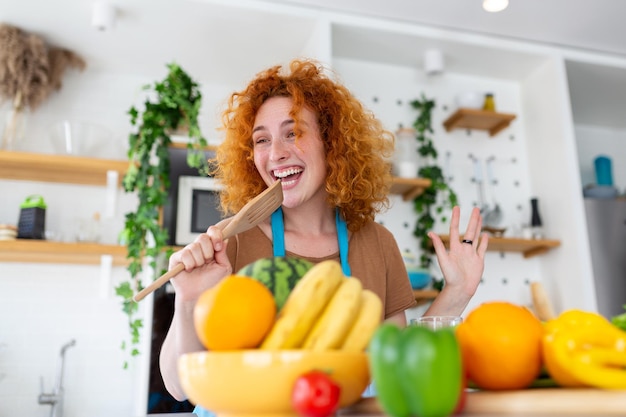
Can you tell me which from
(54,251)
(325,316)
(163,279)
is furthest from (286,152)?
(54,251)

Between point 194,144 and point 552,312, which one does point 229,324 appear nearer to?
point 194,144

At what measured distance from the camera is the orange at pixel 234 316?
0.50 m

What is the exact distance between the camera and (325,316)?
21.3 inches

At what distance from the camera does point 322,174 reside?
1.42m

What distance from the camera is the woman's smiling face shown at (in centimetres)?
133

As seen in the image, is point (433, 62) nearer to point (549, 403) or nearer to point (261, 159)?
point (261, 159)

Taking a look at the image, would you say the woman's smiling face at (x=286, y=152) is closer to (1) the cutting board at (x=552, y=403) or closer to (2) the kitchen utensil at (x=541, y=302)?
(1) the cutting board at (x=552, y=403)

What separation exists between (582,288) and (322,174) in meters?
2.29

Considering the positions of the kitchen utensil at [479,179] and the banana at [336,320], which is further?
the kitchen utensil at [479,179]

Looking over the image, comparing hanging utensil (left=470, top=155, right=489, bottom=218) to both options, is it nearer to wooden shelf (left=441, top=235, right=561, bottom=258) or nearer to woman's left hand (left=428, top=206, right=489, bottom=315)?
wooden shelf (left=441, top=235, right=561, bottom=258)

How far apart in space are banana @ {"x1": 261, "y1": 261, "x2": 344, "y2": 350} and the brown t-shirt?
29.3 inches

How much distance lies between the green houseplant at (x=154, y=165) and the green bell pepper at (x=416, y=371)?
210 cm

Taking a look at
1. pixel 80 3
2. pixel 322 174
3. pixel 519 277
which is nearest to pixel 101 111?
pixel 80 3

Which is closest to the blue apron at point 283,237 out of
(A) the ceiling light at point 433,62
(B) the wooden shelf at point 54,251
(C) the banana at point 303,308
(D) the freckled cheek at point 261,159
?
(D) the freckled cheek at point 261,159
